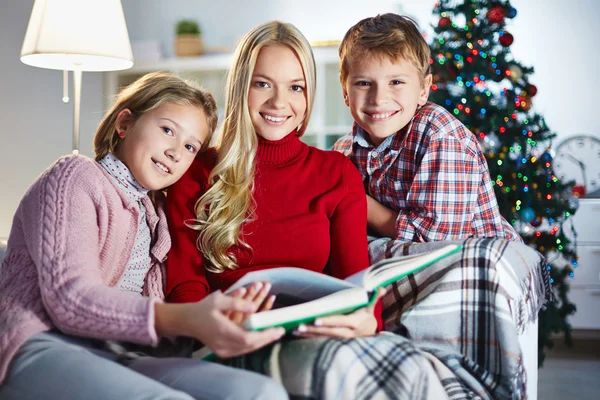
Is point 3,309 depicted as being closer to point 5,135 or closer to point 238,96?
point 238,96

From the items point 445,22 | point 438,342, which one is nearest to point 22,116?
point 445,22

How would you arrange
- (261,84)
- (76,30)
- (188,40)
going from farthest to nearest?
(188,40) → (76,30) → (261,84)

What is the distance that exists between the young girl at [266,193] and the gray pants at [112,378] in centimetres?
34

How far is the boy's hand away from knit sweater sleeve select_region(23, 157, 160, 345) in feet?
2.29

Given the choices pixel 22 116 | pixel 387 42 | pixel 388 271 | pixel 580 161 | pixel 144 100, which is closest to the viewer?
pixel 388 271

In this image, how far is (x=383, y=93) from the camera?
5.20 feet

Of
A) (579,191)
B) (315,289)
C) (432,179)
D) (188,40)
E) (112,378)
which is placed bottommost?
(579,191)

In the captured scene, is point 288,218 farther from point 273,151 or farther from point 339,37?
point 339,37

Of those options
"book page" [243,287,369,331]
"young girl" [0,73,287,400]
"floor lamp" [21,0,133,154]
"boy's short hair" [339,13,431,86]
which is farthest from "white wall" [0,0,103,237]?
"book page" [243,287,369,331]

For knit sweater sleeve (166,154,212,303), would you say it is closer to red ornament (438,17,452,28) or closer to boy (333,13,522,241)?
boy (333,13,522,241)

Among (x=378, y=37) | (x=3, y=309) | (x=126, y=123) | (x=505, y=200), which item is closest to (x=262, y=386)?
(x=3, y=309)

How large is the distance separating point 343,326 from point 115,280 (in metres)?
0.48

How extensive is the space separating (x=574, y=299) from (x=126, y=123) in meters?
2.95

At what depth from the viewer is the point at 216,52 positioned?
170 inches
